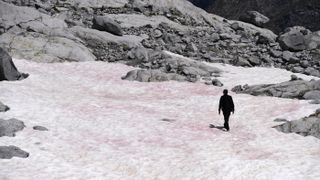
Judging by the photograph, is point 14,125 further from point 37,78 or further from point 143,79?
point 143,79

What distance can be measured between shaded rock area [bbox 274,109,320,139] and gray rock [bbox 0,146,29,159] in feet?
53.1

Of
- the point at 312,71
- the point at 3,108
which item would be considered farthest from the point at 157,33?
the point at 3,108

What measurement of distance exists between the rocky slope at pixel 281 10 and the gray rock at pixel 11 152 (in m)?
110

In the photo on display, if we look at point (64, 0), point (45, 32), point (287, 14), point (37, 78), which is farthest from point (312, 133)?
point (287, 14)

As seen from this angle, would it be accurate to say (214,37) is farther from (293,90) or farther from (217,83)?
(293,90)

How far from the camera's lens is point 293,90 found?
37.4 m

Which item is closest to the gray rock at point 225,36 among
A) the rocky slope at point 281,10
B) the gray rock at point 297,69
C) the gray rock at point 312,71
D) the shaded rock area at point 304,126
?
the gray rock at point 297,69

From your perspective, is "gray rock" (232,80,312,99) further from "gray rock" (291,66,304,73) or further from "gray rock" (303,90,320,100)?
"gray rock" (291,66,304,73)

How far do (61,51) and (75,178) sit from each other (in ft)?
96.5

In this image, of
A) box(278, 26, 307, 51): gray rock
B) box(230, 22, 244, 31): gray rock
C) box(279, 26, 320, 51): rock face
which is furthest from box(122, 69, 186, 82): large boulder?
box(230, 22, 244, 31): gray rock

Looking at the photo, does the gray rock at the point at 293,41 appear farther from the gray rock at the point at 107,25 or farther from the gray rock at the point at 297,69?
the gray rock at the point at 107,25

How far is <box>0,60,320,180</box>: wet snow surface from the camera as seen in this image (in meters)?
21.6

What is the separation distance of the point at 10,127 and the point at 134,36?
3434cm

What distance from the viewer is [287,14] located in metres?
131
